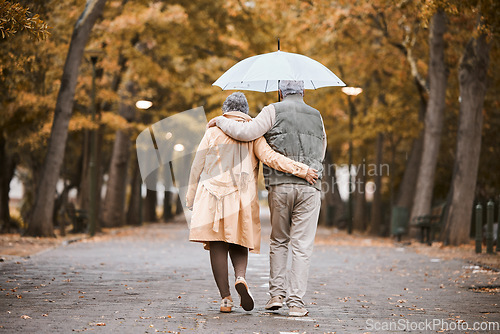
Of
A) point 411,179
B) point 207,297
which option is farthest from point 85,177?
point 207,297

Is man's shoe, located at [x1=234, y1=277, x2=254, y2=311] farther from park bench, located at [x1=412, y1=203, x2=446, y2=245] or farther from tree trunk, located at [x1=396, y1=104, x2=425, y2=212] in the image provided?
tree trunk, located at [x1=396, y1=104, x2=425, y2=212]

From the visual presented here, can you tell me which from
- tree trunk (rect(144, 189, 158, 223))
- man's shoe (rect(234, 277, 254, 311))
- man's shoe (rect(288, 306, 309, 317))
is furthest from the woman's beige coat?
tree trunk (rect(144, 189, 158, 223))

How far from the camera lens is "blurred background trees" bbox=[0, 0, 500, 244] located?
20.2m

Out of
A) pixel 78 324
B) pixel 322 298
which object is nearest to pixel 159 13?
pixel 322 298

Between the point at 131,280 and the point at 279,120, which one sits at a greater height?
the point at 279,120

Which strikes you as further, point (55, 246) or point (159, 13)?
point (159, 13)

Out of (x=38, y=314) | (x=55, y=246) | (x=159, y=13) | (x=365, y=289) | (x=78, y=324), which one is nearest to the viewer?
(x=78, y=324)

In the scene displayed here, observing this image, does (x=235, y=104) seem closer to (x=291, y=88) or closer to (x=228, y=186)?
(x=291, y=88)

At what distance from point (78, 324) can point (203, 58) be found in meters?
26.1

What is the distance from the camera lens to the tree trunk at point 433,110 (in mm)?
22688

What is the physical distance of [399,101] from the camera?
29094 mm

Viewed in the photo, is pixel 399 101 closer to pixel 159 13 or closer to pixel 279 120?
pixel 159 13

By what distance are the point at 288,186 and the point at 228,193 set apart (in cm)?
58

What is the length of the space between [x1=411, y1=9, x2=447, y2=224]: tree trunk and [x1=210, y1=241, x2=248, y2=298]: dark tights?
16.2m
